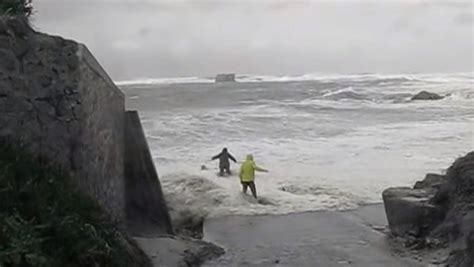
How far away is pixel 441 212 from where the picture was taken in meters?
11.1

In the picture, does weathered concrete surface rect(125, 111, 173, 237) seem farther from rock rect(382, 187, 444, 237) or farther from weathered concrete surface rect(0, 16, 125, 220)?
rock rect(382, 187, 444, 237)

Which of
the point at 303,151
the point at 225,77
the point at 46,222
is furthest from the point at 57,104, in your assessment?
the point at 225,77

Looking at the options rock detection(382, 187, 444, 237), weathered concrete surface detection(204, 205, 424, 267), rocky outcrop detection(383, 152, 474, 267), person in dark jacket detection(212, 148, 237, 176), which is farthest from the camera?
person in dark jacket detection(212, 148, 237, 176)

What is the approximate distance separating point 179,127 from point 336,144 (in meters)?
9.97

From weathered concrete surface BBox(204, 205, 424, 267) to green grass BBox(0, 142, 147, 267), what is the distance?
381 cm

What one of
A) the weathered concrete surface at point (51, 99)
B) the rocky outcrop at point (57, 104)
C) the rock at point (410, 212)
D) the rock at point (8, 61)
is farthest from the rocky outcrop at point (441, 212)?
the rock at point (8, 61)

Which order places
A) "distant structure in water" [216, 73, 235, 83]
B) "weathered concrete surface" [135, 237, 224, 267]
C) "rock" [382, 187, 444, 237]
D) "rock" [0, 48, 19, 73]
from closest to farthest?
Answer: "rock" [0, 48, 19, 73], "weathered concrete surface" [135, 237, 224, 267], "rock" [382, 187, 444, 237], "distant structure in water" [216, 73, 235, 83]

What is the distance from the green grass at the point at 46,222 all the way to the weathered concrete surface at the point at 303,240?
3813mm

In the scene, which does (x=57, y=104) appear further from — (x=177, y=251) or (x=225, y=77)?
(x=225, y=77)

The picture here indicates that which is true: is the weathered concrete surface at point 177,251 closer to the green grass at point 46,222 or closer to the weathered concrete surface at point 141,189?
the weathered concrete surface at point 141,189

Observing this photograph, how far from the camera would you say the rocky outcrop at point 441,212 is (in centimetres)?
953

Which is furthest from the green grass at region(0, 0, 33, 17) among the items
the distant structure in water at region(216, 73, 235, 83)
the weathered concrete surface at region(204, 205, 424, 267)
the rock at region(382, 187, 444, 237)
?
the distant structure in water at region(216, 73, 235, 83)

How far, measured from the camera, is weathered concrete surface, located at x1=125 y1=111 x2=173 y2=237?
1134 centimetres

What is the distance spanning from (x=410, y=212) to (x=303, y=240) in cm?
197
